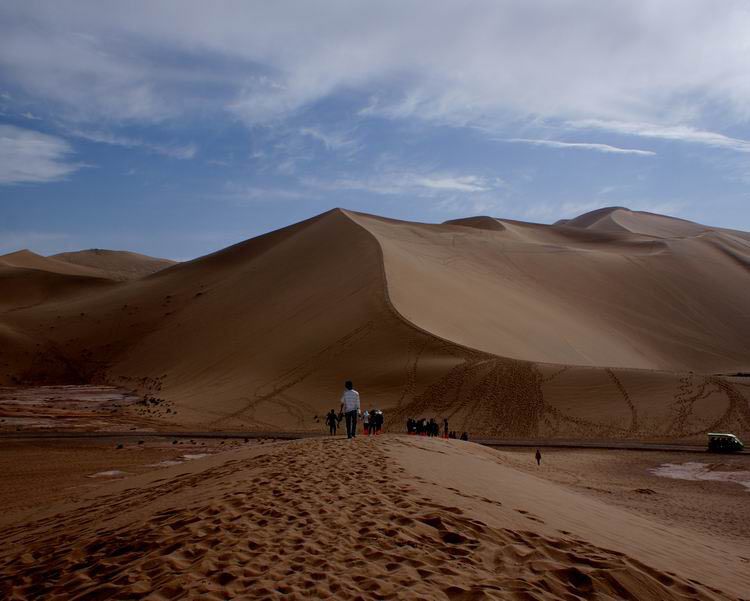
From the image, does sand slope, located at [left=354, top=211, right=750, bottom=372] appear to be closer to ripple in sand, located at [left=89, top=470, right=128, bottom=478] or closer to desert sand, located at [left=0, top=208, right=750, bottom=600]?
desert sand, located at [left=0, top=208, right=750, bottom=600]

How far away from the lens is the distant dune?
29578mm

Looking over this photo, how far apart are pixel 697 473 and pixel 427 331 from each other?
20.3 meters

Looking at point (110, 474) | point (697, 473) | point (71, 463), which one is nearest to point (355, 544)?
point (110, 474)

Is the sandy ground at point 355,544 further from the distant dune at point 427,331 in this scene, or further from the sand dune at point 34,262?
the sand dune at point 34,262

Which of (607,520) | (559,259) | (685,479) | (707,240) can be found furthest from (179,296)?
(707,240)

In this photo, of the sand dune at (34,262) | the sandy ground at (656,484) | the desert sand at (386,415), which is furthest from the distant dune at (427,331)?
the sand dune at (34,262)

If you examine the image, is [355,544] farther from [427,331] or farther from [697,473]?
[427,331]

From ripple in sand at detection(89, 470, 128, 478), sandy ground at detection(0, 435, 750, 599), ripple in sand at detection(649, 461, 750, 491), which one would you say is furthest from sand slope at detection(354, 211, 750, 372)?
sandy ground at detection(0, 435, 750, 599)

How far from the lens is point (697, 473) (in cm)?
1883

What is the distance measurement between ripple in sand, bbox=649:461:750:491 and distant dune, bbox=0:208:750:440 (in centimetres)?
653

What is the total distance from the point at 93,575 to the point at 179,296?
184 ft

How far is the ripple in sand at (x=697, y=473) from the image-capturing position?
17.9 metres

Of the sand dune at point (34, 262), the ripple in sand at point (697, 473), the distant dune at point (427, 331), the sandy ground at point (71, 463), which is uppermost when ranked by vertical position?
the sand dune at point (34, 262)

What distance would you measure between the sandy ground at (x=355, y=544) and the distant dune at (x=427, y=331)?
19.5m
